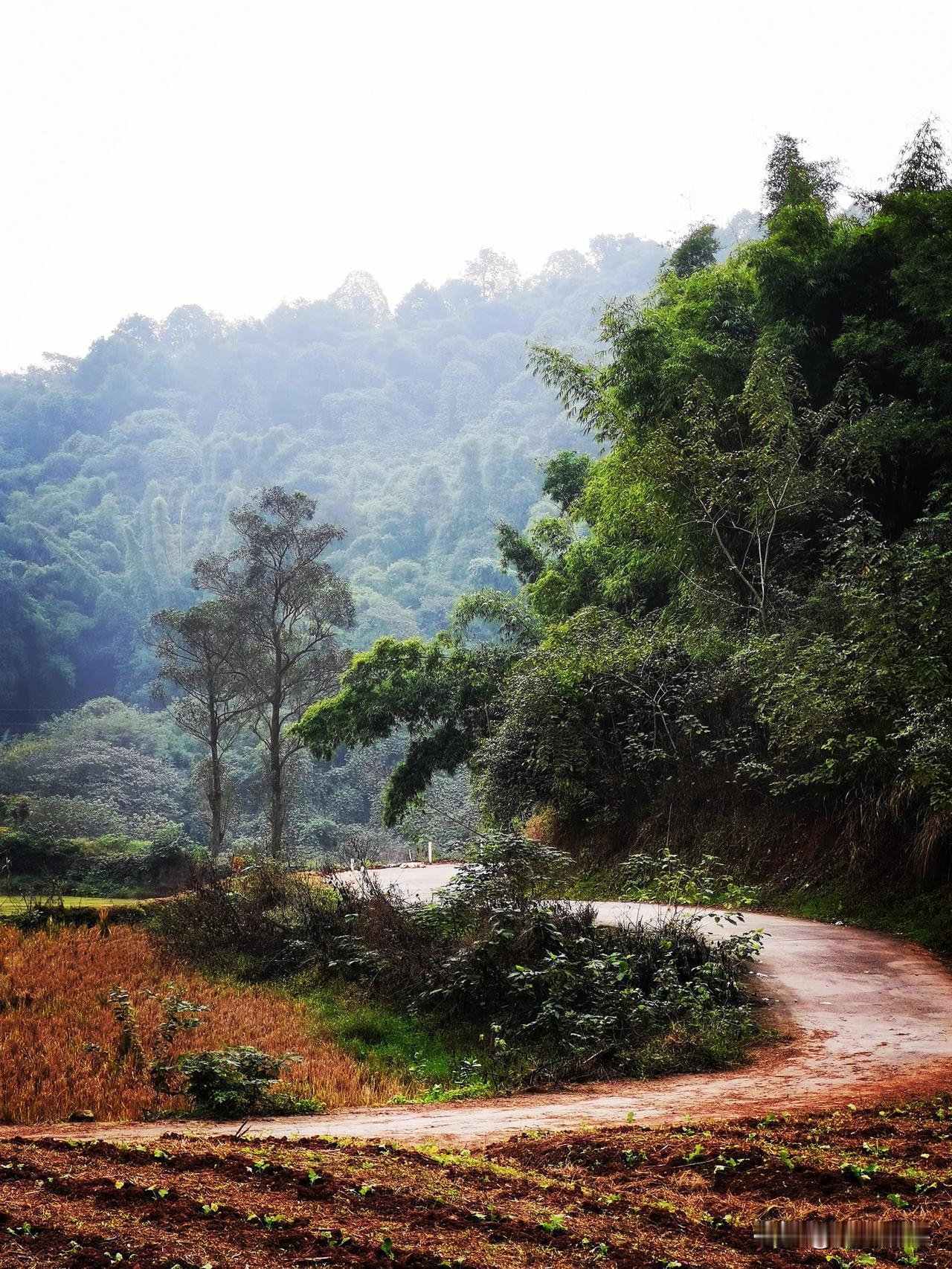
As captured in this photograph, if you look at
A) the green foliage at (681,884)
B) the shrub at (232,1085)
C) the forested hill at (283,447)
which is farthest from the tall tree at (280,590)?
the forested hill at (283,447)

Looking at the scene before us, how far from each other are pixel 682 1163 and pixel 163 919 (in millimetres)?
9785

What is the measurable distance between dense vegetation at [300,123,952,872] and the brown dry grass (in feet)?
22.1

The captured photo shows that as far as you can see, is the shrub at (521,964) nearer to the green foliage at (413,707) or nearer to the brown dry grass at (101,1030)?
the brown dry grass at (101,1030)

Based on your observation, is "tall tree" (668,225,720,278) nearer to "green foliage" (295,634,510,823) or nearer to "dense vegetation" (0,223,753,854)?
"green foliage" (295,634,510,823)

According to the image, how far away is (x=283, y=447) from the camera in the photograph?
86125mm

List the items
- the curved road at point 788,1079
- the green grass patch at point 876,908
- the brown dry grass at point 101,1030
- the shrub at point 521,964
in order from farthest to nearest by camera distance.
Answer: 1. the green grass patch at point 876,908
2. the shrub at point 521,964
3. the brown dry grass at point 101,1030
4. the curved road at point 788,1079

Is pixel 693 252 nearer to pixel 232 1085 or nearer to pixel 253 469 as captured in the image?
pixel 232 1085

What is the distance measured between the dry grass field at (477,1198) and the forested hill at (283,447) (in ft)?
164

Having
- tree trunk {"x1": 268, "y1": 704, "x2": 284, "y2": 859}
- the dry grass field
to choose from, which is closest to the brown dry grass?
the dry grass field

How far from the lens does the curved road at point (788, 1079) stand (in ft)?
17.6

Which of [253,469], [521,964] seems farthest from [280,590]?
[253,469]

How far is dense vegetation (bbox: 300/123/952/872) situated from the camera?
12086 mm

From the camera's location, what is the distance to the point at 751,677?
14.3 meters

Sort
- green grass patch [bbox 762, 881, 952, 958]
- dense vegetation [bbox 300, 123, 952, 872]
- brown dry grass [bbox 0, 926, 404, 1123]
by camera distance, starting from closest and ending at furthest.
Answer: brown dry grass [bbox 0, 926, 404, 1123] < green grass patch [bbox 762, 881, 952, 958] < dense vegetation [bbox 300, 123, 952, 872]
